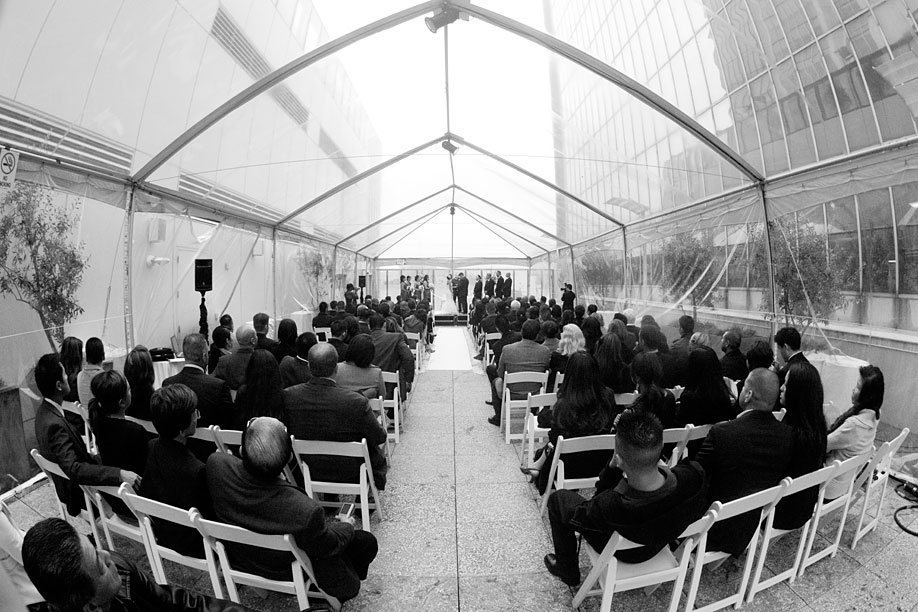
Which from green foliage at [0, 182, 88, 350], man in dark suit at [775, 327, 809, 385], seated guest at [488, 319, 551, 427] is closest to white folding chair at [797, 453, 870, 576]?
man in dark suit at [775, 327, 809, 385]

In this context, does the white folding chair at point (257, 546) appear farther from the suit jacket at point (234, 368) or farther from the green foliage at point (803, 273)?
the green foliage at point (803, 273)

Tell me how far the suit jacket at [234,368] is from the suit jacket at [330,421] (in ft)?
3.38

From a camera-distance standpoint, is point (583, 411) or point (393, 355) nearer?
point (583, 411)

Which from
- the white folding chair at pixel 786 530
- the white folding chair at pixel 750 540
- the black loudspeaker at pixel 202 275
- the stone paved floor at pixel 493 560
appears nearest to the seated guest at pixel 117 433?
the stone paved floor at pixel 493 560

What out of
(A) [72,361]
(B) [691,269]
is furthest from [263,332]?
(B) [691,269]

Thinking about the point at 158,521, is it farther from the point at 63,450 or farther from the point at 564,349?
the point at 564,349

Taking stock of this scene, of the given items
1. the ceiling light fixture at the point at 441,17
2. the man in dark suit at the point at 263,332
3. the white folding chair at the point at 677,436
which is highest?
the ceiling light fixture at the point at 441,17

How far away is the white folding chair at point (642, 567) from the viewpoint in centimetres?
182

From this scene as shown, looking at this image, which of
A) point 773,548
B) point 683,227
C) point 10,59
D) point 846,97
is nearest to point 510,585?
point 773,548

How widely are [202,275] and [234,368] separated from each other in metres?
3.03

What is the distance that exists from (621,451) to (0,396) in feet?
14.1

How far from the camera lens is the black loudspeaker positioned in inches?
237

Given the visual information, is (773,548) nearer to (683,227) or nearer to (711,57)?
(683,227)

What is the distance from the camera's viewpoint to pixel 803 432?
7.52ft
